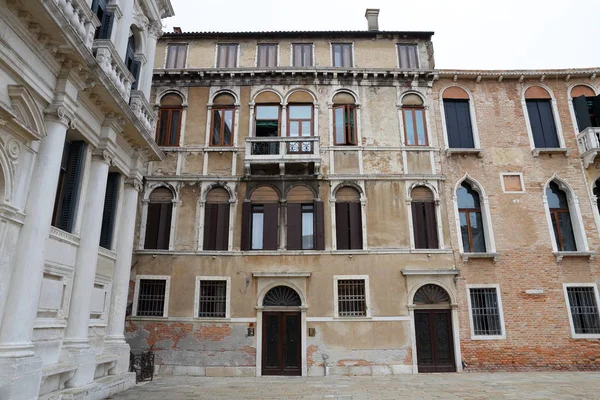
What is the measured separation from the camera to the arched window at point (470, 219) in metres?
15.2

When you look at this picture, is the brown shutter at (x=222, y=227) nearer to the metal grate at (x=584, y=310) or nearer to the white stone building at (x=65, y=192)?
the white stone building at (x=65, y=192)

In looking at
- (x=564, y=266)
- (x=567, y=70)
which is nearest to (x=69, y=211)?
(x=564, y=266)

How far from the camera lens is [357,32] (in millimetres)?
17266

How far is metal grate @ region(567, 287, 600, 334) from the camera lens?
46.5 ft

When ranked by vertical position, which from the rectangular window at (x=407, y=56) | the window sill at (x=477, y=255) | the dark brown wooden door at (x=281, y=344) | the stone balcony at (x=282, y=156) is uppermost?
the rectangular window at (x=407, y=56)

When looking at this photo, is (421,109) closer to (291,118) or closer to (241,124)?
(291,118)

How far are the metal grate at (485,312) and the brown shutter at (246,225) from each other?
818cm

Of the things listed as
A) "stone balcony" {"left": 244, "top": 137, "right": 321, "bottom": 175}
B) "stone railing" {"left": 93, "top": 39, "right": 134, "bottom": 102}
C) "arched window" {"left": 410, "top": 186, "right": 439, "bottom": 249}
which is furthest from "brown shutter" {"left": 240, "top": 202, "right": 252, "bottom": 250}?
"arched window" {"left": 410, "top": 186, "right": 439, "bottom": 249}

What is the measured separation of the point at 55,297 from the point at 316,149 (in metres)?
9.58

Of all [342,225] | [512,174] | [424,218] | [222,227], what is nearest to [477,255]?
[424,218]

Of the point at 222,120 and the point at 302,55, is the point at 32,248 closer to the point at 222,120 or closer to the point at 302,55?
the point at 222,120

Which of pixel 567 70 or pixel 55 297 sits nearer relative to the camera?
pixel 55 297

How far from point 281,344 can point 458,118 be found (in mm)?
11198

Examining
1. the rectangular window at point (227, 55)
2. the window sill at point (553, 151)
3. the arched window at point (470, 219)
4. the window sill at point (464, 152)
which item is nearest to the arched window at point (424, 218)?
the arched window at point (470, 219)
